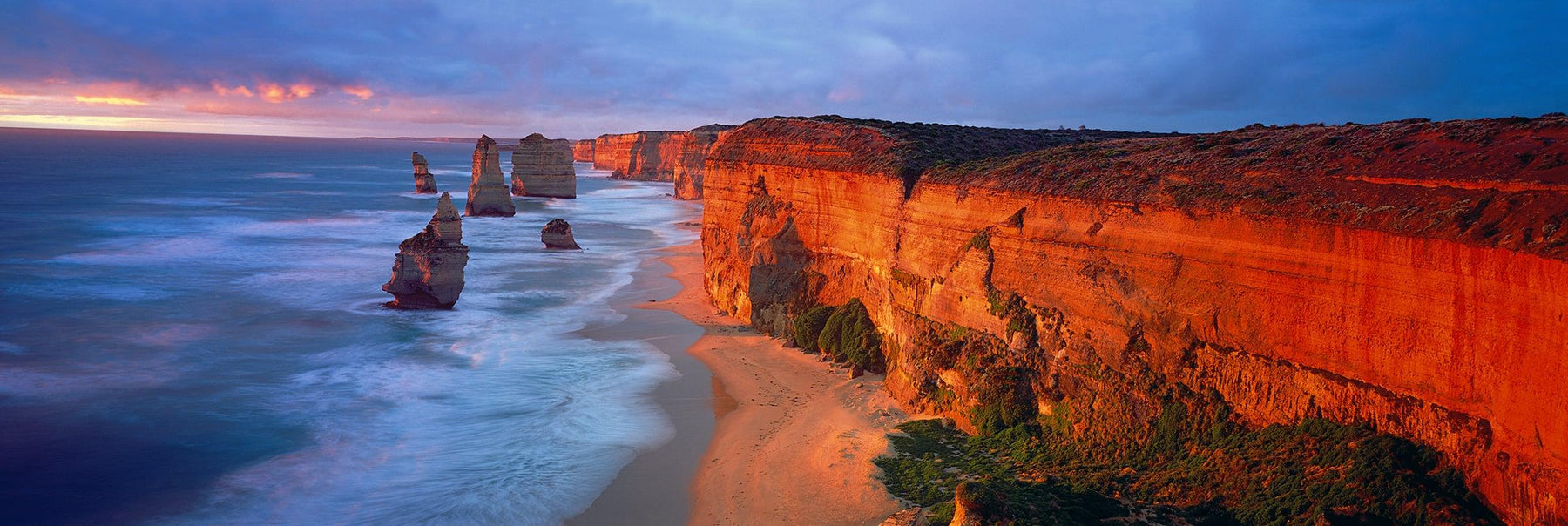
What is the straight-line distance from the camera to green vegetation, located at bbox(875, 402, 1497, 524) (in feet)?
32.8

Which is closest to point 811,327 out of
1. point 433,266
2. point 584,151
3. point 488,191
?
point 433,266

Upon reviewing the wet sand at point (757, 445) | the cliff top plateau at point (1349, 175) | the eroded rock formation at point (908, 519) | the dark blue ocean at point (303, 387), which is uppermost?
the cliff top plateau at point (1349, 175)

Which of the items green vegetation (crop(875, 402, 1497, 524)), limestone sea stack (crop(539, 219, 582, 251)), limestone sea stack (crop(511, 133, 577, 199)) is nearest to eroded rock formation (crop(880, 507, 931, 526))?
green vegetation (crop(875, 402, 1497, 524))

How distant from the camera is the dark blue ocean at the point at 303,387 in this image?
596 inches

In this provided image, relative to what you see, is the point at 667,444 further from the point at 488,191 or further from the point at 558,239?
the point at 488,191

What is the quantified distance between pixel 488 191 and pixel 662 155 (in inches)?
2117

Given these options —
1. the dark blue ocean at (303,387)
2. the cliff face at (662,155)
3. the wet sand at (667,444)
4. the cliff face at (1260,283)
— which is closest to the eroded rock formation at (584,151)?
the cliff face at (662,155)

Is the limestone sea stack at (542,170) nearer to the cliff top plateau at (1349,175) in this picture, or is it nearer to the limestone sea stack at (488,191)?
the limestone sea stack at (488,191)

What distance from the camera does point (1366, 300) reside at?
1051 centimetres

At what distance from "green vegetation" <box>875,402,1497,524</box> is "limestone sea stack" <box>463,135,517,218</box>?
5502 cm

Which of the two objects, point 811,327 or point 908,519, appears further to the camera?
point 811,327

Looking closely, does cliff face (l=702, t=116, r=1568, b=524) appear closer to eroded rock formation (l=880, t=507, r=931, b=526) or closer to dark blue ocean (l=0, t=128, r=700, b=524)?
eroded rock formation (l=880, t=507, r=931, b=526)

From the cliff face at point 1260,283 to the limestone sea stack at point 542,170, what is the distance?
64.7 metres

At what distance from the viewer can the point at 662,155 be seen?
386 feet
